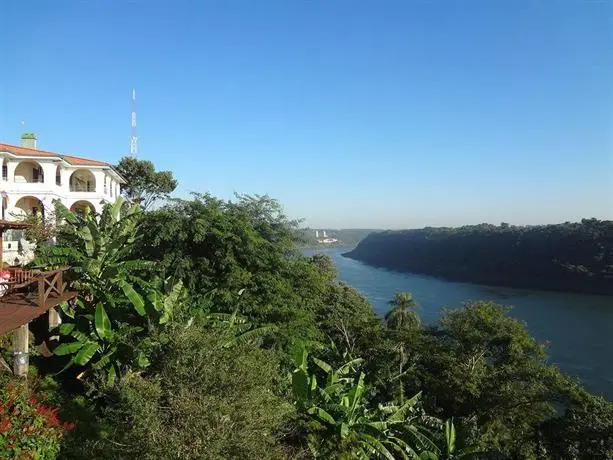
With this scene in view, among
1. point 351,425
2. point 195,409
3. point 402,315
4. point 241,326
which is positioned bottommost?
point 402,315

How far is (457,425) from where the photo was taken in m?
15.4

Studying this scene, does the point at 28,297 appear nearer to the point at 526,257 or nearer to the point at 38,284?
the point at 38,284

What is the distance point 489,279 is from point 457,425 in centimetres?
6364

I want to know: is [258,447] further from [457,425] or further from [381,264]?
[381,264]

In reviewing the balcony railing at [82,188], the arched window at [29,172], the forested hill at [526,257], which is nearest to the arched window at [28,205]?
the arched window at [29,172]

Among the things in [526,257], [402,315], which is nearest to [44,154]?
[402,315]

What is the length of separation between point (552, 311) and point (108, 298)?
5039 centimetres

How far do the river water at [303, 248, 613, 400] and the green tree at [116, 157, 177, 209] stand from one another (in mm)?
22760

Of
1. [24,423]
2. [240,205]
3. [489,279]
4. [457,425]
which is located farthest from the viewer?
[489,279]

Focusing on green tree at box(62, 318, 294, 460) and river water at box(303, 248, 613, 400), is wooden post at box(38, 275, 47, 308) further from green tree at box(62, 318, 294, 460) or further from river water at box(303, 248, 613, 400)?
river water at box(303, 248, 613, 400)

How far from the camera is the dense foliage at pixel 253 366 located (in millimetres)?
5863

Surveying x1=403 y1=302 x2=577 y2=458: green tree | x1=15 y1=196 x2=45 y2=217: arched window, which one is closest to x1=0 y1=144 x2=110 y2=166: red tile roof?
x1=15 y1=196 x2=45 y2=217: arched window

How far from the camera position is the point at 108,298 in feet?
38.8

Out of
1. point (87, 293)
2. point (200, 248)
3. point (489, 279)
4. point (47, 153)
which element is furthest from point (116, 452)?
point (489, 279)
